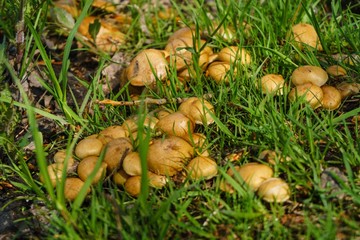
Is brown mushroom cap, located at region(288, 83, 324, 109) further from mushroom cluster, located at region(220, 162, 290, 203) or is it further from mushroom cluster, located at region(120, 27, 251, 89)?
mushroom cluster, located at region(220, 162, 290, 203)

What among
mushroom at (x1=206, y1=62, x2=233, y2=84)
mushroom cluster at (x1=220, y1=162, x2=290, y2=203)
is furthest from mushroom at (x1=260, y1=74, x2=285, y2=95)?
mushroom cluster at (x1=220, y1=162, x2=290, y2=203)

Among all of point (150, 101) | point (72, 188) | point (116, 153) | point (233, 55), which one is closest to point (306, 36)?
point (233, 55)

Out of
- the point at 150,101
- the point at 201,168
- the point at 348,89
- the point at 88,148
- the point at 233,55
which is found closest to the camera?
the point at 201,168

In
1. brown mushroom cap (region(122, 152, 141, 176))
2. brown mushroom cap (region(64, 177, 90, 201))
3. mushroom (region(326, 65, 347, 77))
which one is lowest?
brown mushroom cap (region(64, 177, 90, 201))

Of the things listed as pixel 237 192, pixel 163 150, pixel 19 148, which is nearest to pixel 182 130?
pixel 163 150

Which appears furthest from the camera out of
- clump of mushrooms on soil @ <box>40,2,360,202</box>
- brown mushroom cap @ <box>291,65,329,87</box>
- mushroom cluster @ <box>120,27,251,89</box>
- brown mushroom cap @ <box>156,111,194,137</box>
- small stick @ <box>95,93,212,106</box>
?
mushroom cluster @ <box>120,27,251,89</box>

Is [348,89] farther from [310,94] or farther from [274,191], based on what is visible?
[274,191]

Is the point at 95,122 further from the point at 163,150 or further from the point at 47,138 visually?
the point at 163,150
